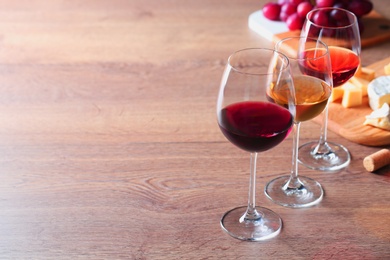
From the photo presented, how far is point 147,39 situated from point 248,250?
981 mm

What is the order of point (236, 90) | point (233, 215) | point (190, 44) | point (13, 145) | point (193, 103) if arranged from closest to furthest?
point (236, 90) → point (233, 215) → point (13, 145) → point (193, 103) → point (190, 44)

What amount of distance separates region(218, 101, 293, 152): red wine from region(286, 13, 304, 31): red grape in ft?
3.10

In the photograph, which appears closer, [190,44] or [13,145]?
[13,145]

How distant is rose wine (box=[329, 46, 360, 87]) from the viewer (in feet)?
4.32

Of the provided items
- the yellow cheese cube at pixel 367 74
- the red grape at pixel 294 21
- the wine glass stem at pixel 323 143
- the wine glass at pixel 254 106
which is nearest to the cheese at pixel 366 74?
the yellow cheese cube at pixel 367 74

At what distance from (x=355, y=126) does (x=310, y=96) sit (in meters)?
0.34

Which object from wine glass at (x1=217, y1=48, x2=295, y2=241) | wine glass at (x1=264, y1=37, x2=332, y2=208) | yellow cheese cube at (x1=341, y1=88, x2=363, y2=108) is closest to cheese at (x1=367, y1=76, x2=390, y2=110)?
yellow cheese cube at (x1=341, y1=88, x2=363, y2=108)

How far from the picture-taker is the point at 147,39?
1.97m

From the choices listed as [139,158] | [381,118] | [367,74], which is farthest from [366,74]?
[139,158]

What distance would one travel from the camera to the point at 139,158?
4.59 ft

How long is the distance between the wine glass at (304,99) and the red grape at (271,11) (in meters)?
0.66

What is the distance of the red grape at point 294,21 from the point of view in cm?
196

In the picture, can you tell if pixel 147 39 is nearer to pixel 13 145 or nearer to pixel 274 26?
pixel 274 26

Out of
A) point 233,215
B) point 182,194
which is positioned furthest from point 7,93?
point 233,215
